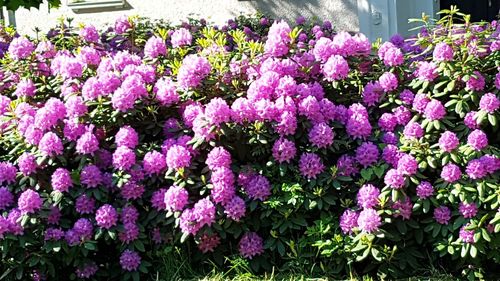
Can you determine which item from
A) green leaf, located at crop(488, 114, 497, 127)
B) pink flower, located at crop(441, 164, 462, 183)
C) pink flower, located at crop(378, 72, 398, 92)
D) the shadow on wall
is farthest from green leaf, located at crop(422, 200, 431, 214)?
the shadow on wall

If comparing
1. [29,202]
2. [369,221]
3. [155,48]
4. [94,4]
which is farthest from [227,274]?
[94,4]

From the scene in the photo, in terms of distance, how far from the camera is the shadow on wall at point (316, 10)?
9609 mm

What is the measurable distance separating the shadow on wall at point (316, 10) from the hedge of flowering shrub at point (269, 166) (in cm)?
542

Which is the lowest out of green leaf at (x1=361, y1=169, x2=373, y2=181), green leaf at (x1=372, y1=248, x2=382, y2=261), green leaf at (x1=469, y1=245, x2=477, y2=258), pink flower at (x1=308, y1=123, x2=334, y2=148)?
green leaf at (x1=469, y1=245, x2=477, y2=258)

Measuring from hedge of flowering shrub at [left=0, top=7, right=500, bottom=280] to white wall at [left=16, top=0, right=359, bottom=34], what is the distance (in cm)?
538

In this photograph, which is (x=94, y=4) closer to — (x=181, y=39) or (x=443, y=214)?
(x=181, y=39)

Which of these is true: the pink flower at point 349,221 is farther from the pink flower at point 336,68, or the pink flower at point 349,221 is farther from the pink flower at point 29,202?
the pink flower at point 29,202

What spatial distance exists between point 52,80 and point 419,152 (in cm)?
224

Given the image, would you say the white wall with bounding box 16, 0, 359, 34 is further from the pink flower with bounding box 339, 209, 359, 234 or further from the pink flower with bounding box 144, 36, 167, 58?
the pink flower with bounding box 339, 209, 359, 234

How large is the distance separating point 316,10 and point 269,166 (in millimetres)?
6087

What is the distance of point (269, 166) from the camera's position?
4.02 meters

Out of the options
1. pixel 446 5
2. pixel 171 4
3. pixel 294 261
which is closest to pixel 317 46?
pixel 294 261

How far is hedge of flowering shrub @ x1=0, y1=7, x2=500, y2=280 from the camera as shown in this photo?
149 inches

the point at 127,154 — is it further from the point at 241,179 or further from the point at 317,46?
the point at 317,46
